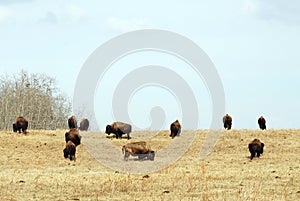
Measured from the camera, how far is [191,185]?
2025cm

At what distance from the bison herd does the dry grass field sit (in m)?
0.73

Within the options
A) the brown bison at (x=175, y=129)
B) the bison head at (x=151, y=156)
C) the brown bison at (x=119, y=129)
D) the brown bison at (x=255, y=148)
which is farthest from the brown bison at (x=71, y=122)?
the brown bison at (x=255, y=148)

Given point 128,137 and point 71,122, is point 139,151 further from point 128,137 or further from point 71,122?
point 71,122

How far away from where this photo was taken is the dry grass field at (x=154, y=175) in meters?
18.1

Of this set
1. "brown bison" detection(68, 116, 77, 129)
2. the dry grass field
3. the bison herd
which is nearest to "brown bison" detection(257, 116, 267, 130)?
the bison herd

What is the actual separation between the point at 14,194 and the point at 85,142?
24068mm

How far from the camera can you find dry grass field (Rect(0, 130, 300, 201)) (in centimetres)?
1814

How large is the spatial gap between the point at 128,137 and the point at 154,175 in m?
20.9

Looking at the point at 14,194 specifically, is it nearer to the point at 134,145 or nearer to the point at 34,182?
the point at 34,182

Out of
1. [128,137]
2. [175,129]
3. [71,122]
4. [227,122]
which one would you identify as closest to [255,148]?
[175,129]

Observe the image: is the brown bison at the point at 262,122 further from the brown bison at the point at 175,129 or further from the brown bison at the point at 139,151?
the brown bison at the point at 139,151

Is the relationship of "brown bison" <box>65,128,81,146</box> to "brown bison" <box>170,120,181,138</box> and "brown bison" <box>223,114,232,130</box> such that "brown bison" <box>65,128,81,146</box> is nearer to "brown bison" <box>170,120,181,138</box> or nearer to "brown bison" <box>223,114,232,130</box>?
"brown bison" <box>170,120,181,138</box>

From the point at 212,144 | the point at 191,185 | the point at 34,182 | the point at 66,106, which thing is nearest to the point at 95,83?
the point at 34,182

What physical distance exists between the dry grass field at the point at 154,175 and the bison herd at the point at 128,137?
0.73m
